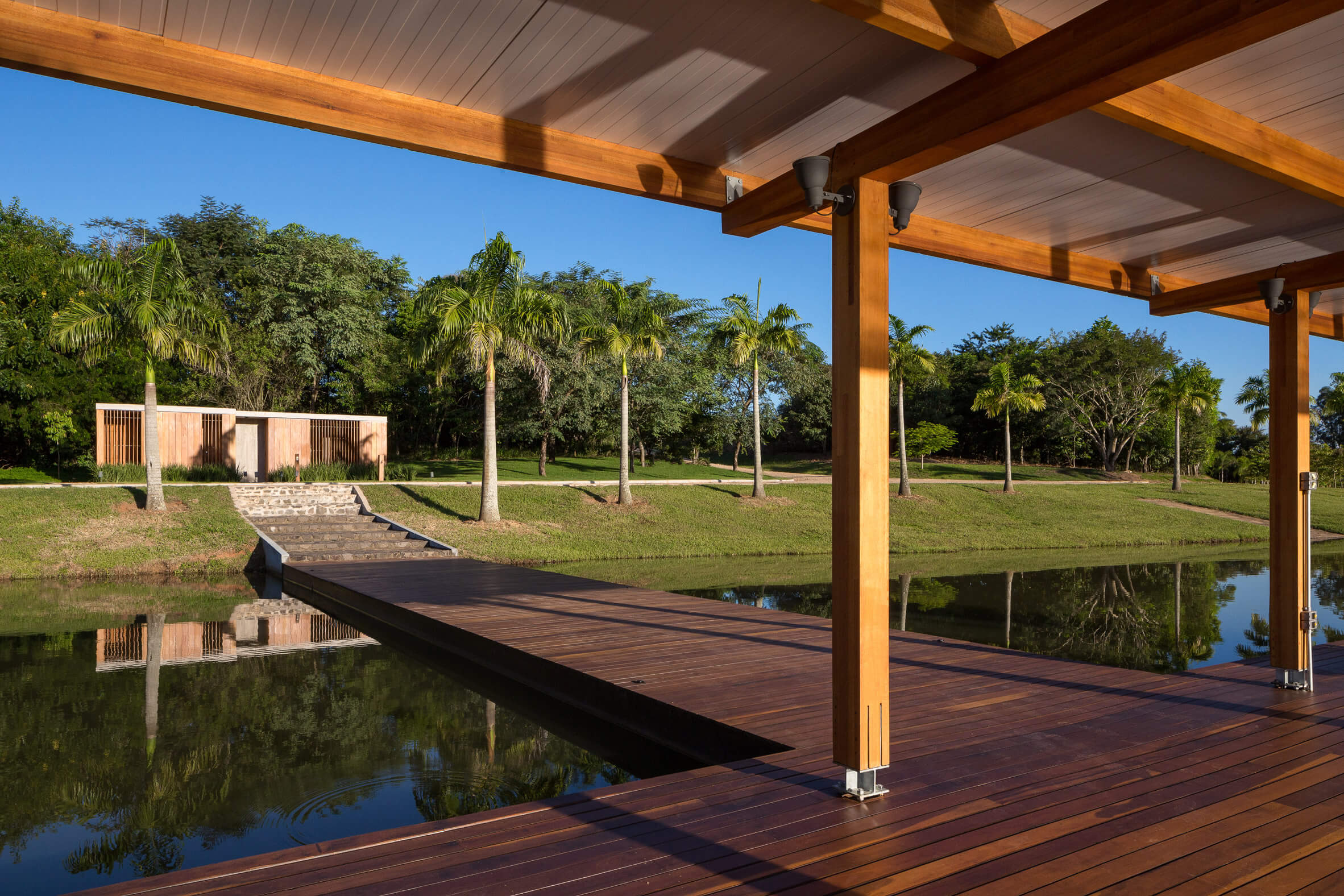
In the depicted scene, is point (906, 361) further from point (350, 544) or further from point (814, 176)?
point (814, 176)

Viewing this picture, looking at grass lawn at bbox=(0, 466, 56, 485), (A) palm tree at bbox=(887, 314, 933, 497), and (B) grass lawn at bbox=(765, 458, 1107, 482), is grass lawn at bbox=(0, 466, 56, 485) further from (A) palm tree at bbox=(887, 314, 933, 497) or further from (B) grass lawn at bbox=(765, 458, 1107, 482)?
(B) grass lawn at bbox=(765, 458, 1107, 482)

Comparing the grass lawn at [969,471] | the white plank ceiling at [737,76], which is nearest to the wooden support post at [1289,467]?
the white plank ceiling at [737,76]

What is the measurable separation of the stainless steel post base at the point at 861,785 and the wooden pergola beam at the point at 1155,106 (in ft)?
8.55

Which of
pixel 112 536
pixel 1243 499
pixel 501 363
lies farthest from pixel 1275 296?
pixel 1243 499

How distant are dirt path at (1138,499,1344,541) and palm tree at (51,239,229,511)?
28.3m

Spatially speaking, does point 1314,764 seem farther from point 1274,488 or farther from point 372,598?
point 372,598

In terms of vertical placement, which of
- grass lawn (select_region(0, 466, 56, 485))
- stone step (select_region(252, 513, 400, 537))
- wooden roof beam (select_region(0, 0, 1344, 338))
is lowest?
stone step (select_region(252, 513, 400, 537))

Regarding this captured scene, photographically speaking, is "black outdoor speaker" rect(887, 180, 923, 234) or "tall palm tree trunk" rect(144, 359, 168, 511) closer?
"black outdoor speaker" rect(887, 180, 923, 234)

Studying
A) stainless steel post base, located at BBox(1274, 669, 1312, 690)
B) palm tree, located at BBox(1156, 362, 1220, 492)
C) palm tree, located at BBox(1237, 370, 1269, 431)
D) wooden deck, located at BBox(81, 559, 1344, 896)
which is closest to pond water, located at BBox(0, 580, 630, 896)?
wooden deck, located at BBox(81, 559, 1344, 896)

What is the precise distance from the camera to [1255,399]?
1779 inches

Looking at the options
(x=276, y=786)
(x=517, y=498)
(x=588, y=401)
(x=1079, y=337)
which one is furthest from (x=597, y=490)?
(x=1079, y=337)

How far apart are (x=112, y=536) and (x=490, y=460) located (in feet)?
22.7

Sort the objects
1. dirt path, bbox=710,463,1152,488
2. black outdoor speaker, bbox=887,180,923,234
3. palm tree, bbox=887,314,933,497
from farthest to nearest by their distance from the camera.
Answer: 1. dirt path, bbox=710,463,1152,488
2. palm tree, bbox=887,314,933,497
3. black outdoor speaker, bbox=887,180,923,234

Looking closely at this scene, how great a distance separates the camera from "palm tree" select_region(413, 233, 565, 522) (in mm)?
16812
